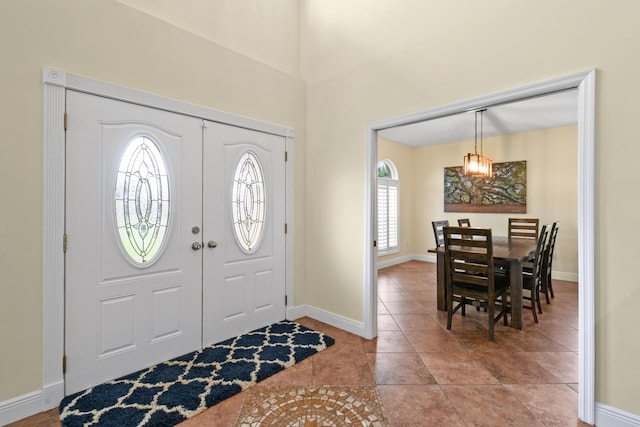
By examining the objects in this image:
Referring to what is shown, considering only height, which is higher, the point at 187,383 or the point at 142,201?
the point at 142,201

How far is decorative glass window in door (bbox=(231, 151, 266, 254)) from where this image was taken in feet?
9.86

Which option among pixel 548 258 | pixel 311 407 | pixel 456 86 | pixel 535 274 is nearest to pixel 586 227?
pixel 456 86

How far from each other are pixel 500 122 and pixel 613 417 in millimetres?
4552

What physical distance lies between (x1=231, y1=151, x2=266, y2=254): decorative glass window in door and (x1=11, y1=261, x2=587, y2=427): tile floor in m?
1.18

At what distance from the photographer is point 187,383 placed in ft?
7.23

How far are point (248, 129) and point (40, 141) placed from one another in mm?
1610

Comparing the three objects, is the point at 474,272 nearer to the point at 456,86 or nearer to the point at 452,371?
the point at 452,371

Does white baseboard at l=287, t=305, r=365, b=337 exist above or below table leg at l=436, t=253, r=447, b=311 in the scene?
below

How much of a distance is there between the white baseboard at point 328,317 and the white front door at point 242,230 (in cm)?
21

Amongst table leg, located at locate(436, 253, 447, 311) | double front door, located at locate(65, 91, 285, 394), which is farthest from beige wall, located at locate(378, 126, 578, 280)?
double front door, located at locate(65, 91, 285, 394)

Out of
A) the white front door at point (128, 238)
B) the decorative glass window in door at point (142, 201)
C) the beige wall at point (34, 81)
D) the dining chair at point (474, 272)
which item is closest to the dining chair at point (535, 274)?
the dining chair at point (474, 272)

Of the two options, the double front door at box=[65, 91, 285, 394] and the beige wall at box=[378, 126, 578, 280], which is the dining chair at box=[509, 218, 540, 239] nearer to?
the beige wall at box=[378, 126, 578, 280]

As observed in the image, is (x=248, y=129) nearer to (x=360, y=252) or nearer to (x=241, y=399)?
(x=360, y=252)

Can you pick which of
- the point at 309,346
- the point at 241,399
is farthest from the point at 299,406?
the point at 309,346
